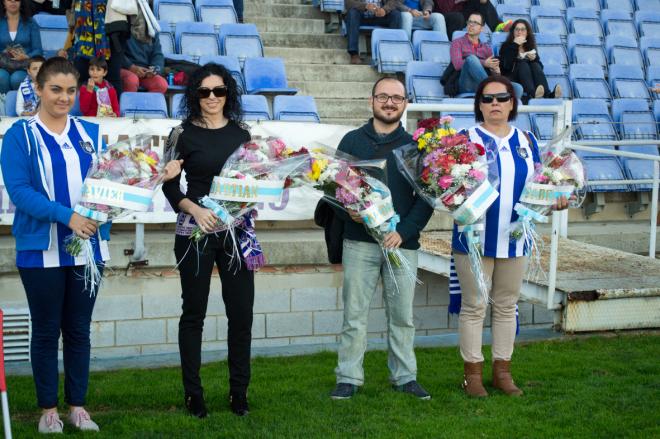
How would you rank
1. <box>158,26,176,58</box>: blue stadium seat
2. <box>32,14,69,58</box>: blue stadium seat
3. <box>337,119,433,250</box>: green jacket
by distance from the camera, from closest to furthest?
<box>337,119,433,250</box>: green jacket, <box>32,14,69,58</box>: blue stadium seat, <box>158,26,176,58</box>: blue stadium seat

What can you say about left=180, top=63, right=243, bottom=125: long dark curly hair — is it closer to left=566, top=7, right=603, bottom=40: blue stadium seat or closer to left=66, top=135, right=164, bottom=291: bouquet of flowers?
left=66, top=135, right=164, bottom=291: bouquet of flowers

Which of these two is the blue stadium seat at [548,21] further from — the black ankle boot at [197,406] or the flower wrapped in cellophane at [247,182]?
the black ankle boot at [197,406]

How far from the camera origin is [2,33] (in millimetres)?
8773

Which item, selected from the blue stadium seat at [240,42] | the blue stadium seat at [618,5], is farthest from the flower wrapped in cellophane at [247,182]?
the blue stadium seat at [618,5]

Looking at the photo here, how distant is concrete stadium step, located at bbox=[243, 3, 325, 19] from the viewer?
1193cm

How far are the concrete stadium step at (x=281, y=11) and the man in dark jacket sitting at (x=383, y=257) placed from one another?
7.25 meters

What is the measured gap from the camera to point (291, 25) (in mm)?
11750

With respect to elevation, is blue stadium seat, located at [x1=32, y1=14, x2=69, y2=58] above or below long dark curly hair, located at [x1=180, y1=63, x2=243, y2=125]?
above

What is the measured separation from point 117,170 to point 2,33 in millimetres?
5235

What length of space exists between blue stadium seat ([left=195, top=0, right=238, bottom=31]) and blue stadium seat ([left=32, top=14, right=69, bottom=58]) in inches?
71.2

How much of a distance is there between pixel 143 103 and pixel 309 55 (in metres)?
3.37

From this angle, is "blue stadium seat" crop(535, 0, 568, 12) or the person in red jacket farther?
"blue stadium seat" crop(535, 0, 568, 12)

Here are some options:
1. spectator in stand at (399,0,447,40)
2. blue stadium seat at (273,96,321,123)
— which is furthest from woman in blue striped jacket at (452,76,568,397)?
spectator in stand at (399,0,447,40)

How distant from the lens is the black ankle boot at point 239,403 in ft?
15.7
